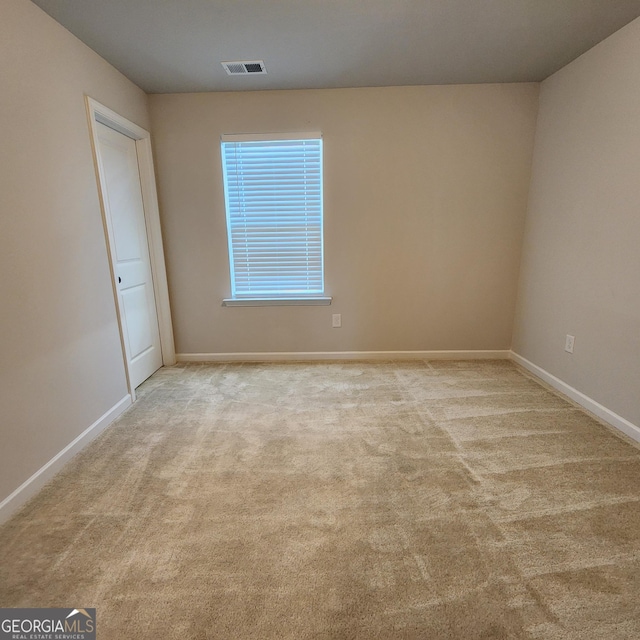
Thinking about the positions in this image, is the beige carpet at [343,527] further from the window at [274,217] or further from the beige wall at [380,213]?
the window at [274,217]

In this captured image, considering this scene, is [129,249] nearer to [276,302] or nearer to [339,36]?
[276,302]

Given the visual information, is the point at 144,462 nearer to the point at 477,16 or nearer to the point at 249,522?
the point at 249,522

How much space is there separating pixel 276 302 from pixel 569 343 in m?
2.44

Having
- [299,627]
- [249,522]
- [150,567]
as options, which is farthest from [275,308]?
[299,627]

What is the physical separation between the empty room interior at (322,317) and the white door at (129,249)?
32 millimetres

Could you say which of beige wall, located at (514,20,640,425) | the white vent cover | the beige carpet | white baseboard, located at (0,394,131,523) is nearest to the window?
the white vent cover

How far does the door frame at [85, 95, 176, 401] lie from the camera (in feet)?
7.17

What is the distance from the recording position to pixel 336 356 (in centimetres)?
337

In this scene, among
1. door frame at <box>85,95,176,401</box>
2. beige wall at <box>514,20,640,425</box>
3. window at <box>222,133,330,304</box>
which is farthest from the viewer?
window at <box>222,133,330,304</box>

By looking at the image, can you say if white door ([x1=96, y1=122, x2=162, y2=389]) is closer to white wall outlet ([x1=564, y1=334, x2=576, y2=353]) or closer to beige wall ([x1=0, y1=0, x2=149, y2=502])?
beige wall ([x1=0, y1=0, x2=149, y2=502])

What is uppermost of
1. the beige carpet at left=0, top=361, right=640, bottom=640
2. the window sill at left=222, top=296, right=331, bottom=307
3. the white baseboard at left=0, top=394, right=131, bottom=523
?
the window sill at left=222, top=296, right=331, bottom=307

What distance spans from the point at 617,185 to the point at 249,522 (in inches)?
112

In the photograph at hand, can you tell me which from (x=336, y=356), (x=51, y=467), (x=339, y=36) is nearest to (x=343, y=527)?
(x=51, y=467)

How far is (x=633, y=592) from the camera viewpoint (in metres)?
1.13
